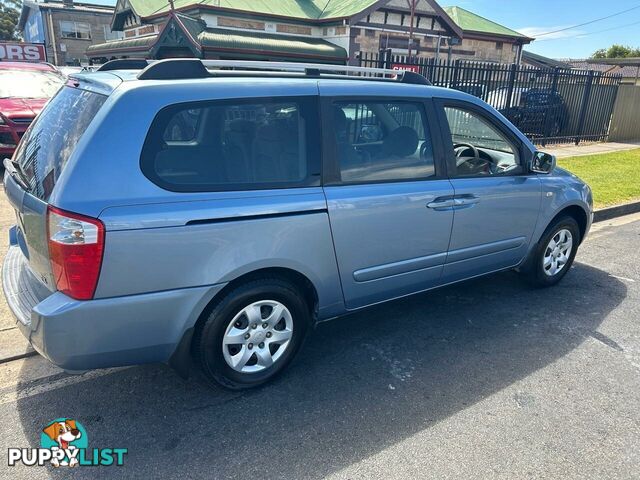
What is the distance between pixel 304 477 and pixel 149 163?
170 cm

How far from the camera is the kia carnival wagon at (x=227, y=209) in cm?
235

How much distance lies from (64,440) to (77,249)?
1.06m

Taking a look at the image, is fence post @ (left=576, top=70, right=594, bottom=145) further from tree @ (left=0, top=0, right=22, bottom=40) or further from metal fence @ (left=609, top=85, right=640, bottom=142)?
tree @ (left=0, top=0, right=22, bottom=40)

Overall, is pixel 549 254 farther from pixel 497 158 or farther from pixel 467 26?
pixel 467 26

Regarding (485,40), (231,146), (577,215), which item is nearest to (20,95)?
(231,146)

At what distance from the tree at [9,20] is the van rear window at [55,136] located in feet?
249

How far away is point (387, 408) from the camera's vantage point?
286 centimetres

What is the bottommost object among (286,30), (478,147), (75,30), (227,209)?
(227,209)

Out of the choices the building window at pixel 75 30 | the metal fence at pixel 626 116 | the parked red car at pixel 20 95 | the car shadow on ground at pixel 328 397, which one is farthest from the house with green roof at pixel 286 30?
the car shadow on ground at pixel 328 397

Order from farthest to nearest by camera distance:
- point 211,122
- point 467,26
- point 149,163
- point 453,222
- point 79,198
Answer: point 467,26
point 453,222
point 211,122
point 149,163
point 79,198

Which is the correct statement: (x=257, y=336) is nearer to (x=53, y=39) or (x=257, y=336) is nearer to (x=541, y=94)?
(x=541, y=94)

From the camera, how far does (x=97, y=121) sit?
2400 mm

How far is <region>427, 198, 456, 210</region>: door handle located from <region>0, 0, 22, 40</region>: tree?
7706 centimetres

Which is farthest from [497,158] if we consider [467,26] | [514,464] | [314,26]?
[467,26]
